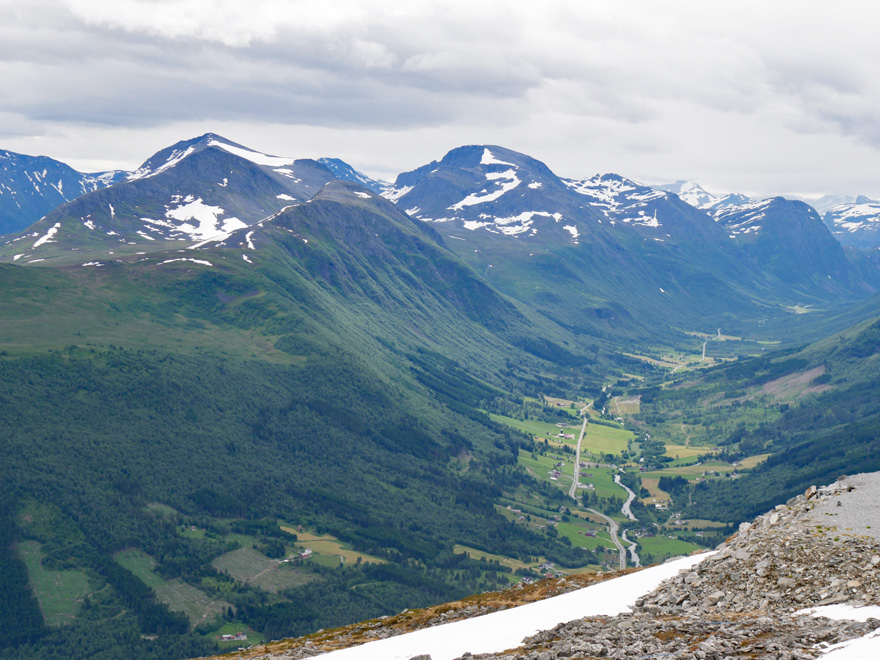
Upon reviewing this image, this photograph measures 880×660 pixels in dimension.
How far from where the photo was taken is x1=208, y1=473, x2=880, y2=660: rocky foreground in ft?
125

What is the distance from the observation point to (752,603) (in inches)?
1821

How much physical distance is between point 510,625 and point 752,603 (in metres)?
17.5

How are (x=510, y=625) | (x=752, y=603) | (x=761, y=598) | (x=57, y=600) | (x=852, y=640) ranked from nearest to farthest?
(x=852, y=640) → (x=752, y=603) → (x=761, y=598) → (x=510, y=625) → (x=57, y=600)

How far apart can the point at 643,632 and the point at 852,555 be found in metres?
17.1

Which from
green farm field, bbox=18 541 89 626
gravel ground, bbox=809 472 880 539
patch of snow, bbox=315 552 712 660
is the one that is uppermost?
gravel ground, bbox=809 472 880 539

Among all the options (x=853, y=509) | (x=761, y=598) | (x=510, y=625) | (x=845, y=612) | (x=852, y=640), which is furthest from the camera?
(x=853, y=509)

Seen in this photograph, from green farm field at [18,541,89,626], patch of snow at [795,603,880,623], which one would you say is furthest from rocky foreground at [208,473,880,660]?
green farm field at [18,541,89,626]

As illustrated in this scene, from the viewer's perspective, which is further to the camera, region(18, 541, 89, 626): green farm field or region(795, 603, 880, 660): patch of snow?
region(18, 541, 89, 626): green farm field

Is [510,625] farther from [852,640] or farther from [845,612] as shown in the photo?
[852,640]

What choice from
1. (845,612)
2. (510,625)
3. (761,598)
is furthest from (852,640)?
(510,625)

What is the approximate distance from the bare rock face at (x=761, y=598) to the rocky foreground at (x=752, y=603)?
7cm

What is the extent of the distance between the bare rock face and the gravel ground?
8 cm

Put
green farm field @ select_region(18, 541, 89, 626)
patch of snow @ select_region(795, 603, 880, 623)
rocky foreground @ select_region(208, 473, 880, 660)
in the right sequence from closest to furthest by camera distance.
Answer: rocky foreground @ select_region(208, 473, 880, 660)
patch of snow @ select_region(795, 603, 880, 623)
green farm field @ select_region(18, 541, 89, 626)

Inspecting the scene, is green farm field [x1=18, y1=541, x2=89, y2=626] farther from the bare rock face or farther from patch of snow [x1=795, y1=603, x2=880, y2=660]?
patch of snow [x1=795, y1=603, x2=880, y2=660]
